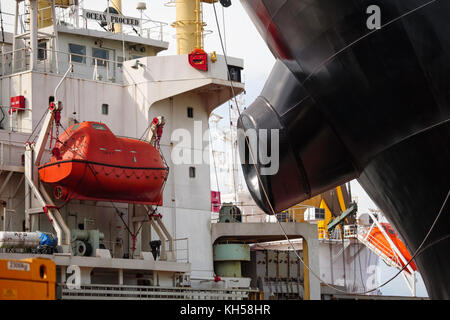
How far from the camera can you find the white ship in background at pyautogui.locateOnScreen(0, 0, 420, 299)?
26.7 m

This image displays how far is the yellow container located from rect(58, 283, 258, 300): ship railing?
1290cm

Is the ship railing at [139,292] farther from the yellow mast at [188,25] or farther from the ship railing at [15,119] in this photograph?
the yellow mast at [188,25]

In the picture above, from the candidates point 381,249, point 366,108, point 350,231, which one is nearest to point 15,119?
point 366,108

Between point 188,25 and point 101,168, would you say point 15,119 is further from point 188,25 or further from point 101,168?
point 188,25

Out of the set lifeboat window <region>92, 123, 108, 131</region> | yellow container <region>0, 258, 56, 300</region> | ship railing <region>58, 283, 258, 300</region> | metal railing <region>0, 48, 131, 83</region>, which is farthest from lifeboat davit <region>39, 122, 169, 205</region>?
yellow container <region>0, 258, 56, 300</region>

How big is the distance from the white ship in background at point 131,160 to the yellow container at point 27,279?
554 inches

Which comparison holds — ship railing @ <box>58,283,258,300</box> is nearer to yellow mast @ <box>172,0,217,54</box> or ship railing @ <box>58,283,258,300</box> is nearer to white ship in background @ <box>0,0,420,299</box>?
white ship in background @ <box>0,0,420,299</box>

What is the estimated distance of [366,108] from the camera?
532 inches

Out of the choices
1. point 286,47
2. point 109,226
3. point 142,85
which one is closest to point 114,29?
point 142,85

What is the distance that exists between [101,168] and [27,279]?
16749mm

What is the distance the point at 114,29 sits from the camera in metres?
34.8

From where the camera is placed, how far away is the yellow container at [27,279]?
31.2ft

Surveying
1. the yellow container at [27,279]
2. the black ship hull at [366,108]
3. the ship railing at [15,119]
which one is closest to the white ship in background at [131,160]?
the ship railing at [15,119]
